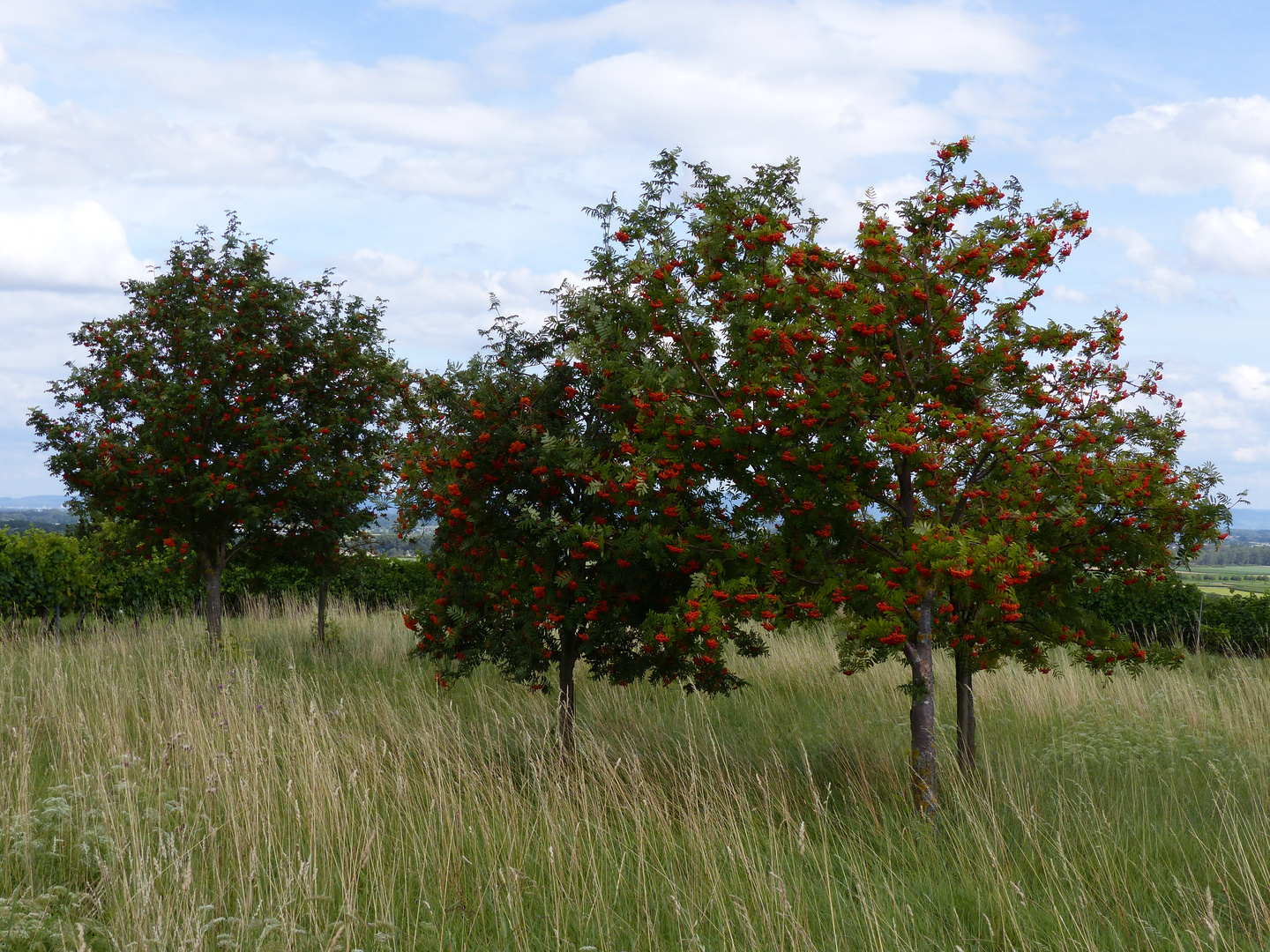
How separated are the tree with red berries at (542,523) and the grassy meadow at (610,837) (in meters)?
0.71

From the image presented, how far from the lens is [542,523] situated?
5684mm

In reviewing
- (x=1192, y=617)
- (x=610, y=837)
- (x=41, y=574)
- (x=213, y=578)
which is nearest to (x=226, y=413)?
(x=213, y=578)

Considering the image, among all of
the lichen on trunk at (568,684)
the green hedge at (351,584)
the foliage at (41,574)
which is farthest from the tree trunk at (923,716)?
the foliage at (41,574)

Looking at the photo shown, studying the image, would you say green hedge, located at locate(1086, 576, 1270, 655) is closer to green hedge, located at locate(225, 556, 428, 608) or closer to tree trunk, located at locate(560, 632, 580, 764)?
tree trunk, located at locate(560, 632, 580, 764)

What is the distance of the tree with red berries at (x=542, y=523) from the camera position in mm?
5688

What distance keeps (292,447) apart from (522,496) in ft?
17.9

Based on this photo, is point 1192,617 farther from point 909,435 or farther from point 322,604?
point 322,604

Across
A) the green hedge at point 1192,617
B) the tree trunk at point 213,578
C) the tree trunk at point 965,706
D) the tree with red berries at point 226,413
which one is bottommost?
the green hedge at point 1192,617

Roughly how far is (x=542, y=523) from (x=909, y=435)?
224 centimetres

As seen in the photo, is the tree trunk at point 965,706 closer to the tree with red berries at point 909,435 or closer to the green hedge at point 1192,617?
the tree with red berries at point 909,435

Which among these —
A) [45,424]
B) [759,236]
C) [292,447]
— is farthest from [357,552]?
[759,236]

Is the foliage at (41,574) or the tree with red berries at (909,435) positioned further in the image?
the foliage at (41,574)

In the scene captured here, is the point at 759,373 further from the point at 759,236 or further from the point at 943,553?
the point at 943,553

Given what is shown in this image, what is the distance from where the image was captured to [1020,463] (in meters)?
5.30
